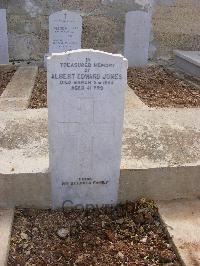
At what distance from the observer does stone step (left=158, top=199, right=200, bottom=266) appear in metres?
2.50

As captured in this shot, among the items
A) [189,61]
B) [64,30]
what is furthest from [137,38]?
[64,30]

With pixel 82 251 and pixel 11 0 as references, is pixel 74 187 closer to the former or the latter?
pixel 82 251

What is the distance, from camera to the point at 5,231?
8.66 feet

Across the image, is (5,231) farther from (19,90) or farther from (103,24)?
(103,24)

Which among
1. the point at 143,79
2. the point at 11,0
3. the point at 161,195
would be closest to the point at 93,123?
the point at 161,195

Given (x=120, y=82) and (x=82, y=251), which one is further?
(x=120, y=82)

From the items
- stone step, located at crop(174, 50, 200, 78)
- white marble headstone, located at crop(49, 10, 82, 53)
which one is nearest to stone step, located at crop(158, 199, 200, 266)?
stone step, located at crop(174, 50, 200, 78)

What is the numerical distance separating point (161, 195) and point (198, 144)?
701 millimetres

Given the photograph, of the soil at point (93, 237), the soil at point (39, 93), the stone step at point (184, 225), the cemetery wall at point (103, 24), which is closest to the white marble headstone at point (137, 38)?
the cemetery wall at point (103, 24)

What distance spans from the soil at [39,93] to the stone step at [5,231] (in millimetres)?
2324

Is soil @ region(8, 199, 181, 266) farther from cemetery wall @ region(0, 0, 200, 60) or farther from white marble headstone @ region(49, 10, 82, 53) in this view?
cemetery wall @ region(0, 0, 200, 60)

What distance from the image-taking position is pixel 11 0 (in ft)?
25.4

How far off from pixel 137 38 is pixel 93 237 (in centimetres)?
623

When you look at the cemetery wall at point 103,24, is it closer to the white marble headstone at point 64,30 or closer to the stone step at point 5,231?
the white marble headstone at point 64,30
